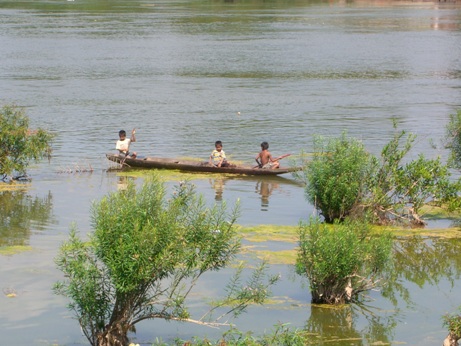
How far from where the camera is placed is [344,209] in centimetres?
1695

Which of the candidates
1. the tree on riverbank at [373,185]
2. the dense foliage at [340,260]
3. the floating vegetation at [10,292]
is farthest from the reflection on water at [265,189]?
the floating vegetation at [10,292]

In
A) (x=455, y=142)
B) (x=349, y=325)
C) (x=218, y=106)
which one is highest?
(x=218, y=106)

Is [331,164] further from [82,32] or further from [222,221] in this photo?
[82,32]

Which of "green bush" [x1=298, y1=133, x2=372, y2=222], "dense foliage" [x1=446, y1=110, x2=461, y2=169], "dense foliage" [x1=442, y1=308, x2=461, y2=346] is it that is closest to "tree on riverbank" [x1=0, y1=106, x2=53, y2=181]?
"green bush" [x1=298, y1=133, x2=372, y2=222]

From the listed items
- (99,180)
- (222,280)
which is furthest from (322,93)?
(222,280)

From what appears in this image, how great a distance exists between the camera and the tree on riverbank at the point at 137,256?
34.3ft

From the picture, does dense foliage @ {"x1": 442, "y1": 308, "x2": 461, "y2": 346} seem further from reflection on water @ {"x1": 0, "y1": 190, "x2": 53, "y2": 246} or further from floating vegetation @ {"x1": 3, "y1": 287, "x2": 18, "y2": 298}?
reflection on water @ {"x1": 0, "y1": 190, "x2": 53, "y2": 246}

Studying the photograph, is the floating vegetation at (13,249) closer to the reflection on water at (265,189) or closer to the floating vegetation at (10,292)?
the floating vegetation at (10,292)

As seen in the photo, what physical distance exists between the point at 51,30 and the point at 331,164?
48.4 meters

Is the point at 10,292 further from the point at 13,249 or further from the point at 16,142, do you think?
the point at 16,142

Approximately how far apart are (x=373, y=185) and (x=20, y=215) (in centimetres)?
672

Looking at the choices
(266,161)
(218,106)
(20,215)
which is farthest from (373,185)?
(218,106)

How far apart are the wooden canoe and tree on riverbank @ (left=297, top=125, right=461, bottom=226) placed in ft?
14.8

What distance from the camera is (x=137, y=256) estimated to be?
10.4 metres
